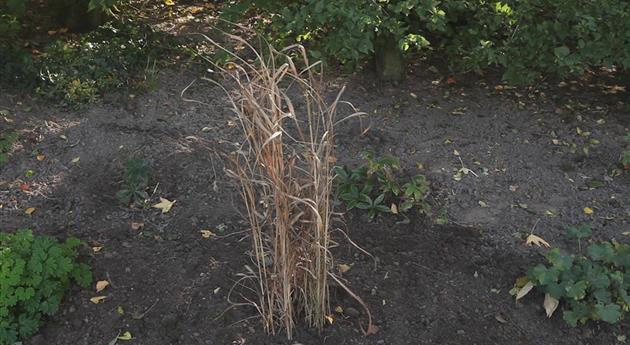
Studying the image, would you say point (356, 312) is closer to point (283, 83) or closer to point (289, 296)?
point (289, 296)

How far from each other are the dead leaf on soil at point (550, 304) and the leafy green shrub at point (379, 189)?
842mm

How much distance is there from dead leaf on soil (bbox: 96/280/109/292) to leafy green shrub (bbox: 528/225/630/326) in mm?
1933

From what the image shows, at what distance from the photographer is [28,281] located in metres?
3.27

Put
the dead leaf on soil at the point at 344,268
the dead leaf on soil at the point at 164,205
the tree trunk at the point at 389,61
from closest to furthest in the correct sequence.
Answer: the dead leaf on soil at the point at 344,268, the dead leaf on soil at the point at 164,205, the tree trunk at the point at 389,61

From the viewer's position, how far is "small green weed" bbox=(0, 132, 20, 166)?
14.3 ft

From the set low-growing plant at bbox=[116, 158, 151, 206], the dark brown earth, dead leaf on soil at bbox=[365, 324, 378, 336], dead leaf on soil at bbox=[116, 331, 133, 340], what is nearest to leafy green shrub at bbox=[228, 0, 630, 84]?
the dark brown earth

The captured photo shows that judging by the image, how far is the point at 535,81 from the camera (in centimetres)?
539

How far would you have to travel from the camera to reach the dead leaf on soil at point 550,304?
3334 mm

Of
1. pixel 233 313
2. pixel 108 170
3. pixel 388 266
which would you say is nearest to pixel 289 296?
pixel 233 313

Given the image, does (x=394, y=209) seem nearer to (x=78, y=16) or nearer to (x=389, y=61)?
(x=389, y=61)

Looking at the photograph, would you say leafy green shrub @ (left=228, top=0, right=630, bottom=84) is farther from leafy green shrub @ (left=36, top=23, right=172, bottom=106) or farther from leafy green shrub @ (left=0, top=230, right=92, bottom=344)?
leafy green shrub @ (left=0, top=230, right=92, bottom=344)

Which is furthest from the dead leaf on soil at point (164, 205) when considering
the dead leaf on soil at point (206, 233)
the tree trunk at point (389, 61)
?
the tree trunk at point (389, 61)

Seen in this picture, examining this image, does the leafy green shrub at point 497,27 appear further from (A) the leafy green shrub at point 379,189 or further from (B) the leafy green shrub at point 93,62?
(B) the leafy green shrub at point 93,62

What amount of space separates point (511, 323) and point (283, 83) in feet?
8.49
